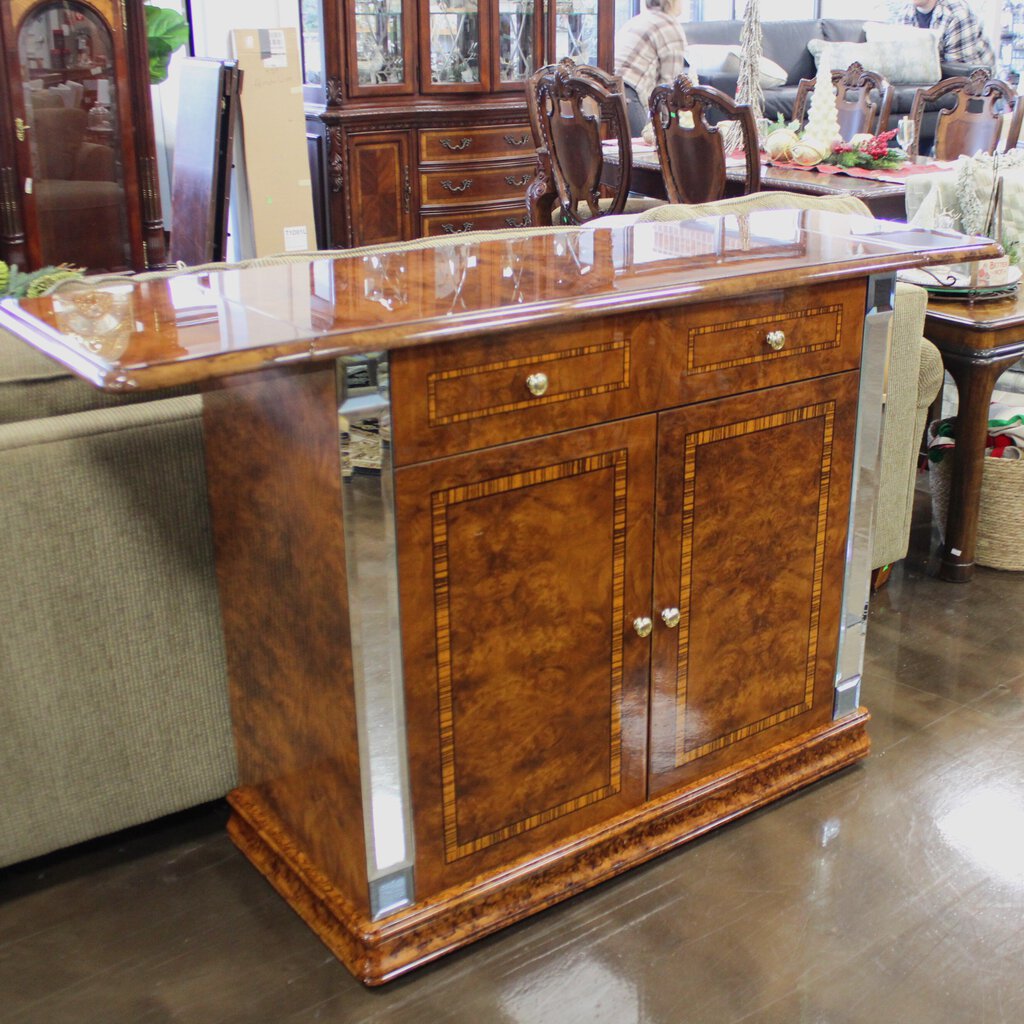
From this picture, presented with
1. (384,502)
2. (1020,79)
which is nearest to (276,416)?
(384,502)

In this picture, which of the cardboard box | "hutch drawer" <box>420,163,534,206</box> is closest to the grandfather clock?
the cardboard box

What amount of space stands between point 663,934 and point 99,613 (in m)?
0.91

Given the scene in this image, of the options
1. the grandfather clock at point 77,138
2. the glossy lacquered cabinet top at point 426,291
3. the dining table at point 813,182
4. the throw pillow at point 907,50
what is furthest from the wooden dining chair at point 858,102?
the glossy lacquered cabinet top at point 426,291

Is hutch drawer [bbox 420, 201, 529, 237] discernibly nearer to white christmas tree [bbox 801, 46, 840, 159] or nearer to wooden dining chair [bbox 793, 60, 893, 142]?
wooden dining chair [bbox 793, 60, 893, 142]

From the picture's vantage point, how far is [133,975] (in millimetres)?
1664

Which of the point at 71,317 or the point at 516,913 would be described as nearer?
the point at 71,317

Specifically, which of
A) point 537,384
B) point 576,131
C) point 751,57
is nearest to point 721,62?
point 751,57

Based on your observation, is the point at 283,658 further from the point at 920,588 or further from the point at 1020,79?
the point at 1020,79

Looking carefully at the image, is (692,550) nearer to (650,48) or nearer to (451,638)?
(451,638)

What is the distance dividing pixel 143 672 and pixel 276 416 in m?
0.51

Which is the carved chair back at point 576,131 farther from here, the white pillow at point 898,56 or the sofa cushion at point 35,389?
the white pillow at point 898,56

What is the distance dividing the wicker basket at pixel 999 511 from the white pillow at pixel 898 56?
6327 mm

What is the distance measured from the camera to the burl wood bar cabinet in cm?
148

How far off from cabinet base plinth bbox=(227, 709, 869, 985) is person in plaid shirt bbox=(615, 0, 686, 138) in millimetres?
4547
